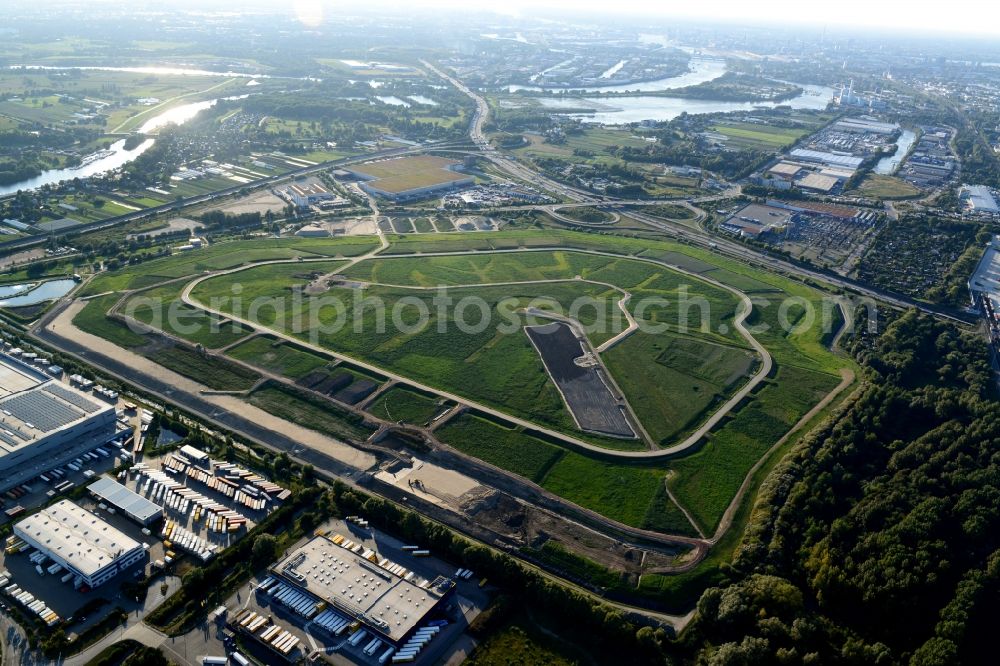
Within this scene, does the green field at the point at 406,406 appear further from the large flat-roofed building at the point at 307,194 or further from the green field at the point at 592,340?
the large flat-roofed building at the point at 307,194

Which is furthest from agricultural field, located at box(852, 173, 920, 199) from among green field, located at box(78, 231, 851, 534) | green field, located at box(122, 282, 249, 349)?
green field, located at box(122, 282, 249, 349)

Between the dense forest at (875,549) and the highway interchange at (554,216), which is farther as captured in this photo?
the highway interchange at (554,216)

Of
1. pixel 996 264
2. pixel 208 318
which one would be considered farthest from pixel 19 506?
pixel 996 264

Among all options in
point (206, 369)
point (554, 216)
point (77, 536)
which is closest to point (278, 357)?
point (206, 369)

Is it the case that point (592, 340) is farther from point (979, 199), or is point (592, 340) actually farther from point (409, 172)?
point (979, 199)

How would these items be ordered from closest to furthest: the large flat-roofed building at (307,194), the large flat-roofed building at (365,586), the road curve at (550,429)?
1. the large flat-roofed building at (365,586)
2. the road curve at (550,429)
3. the large flat-roofed building at (307,194)

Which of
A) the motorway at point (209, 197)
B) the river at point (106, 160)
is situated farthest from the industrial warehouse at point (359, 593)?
the river at point (106, 160)

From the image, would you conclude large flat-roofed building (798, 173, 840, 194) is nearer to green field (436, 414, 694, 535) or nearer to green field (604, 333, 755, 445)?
green field (604, 333, 755, 445)
